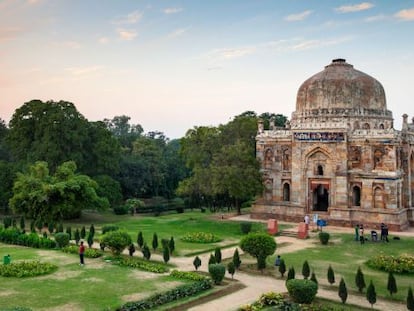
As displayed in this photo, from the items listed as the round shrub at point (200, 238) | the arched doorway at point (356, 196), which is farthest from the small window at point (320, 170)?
the round shrub at point (200, 238)

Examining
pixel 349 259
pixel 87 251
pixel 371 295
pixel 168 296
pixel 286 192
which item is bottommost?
pixel 168 296

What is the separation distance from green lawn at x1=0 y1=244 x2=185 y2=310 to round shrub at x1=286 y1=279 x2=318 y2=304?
207 inches

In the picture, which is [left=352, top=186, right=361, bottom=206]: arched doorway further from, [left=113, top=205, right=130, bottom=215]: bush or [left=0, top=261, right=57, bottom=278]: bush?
[left=0, top=261, right=57, bottom=278]: bush

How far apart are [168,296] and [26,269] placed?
8.18 m

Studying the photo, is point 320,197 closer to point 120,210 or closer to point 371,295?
point 120,210

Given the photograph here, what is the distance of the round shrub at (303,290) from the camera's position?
59.9 ft

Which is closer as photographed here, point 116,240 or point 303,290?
point 303,290

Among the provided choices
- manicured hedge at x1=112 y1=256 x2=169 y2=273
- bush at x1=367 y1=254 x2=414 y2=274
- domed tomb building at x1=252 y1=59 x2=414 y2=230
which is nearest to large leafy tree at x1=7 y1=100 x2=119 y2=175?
domed tomb building at x1=252 y1=59 x2=414 y2=230

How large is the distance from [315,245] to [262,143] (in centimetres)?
1364

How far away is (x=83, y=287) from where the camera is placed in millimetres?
20438

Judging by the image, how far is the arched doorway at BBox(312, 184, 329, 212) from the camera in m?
40.5

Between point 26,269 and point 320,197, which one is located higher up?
point 320,197

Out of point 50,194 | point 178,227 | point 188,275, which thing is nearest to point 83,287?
point 188,275

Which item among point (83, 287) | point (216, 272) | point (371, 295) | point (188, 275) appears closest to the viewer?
point (371, 295)
